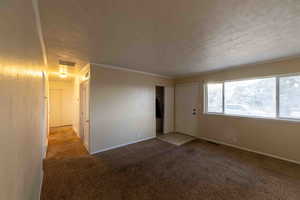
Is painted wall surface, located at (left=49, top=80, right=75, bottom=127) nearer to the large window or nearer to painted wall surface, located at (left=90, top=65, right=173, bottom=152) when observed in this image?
painted wall surface, located at (left=90, top=65, right=173, bottom=152)

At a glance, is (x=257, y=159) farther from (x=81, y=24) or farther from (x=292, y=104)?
(x=81, y=24)

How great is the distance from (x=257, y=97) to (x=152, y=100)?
121 inches

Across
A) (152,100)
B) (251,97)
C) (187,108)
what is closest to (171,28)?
(152,100)

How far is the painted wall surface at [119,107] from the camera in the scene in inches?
130

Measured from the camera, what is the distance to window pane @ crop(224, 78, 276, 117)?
10.4 ft

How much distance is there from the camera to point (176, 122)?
545 cm

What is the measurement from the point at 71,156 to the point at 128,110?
1.85 meters

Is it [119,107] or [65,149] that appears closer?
[65,149]

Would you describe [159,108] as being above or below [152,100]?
below

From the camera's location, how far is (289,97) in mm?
2881

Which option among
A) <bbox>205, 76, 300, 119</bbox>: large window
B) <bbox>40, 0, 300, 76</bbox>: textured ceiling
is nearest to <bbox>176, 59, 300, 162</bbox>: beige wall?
<bbox>205, 76, 300, 119</bbox>: large window

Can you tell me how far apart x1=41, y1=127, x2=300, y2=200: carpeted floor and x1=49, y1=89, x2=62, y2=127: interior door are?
402 centimetres

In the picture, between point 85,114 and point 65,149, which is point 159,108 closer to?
point 85,114

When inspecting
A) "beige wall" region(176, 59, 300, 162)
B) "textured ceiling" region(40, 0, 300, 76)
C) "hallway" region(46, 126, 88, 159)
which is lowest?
"hallway" region(46, 126, 88, 159)
